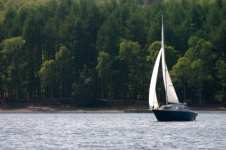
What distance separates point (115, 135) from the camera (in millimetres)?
97312

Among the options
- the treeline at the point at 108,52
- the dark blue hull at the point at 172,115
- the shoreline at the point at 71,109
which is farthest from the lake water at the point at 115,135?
the treeline at the point at 108,52

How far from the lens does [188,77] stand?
17475 centimetres

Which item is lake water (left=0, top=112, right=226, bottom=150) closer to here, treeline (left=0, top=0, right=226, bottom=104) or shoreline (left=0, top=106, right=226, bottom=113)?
shoreline (left=0, top=106, right=226, bottom=113)

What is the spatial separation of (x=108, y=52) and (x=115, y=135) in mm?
89634

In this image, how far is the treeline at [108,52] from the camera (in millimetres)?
177625

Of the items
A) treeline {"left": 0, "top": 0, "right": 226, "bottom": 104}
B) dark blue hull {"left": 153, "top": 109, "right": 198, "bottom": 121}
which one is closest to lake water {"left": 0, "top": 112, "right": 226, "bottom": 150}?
dark blue hull {"left": 153, "top": 109, "right": 198, "bottom": 121}

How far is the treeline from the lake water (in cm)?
5193

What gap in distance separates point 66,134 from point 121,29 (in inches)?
3674

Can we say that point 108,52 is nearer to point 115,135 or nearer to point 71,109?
point 71,109

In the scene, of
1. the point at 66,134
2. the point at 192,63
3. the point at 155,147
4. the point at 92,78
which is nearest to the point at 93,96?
the point at 92,78

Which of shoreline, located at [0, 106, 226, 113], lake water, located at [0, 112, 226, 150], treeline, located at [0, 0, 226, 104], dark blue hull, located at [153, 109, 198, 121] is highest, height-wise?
treeline, located at [0, 0, 226, 104]

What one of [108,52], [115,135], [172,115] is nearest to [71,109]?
[108,52]

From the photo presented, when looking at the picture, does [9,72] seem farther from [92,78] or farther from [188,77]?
[188,77]

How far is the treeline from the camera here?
583 ft
